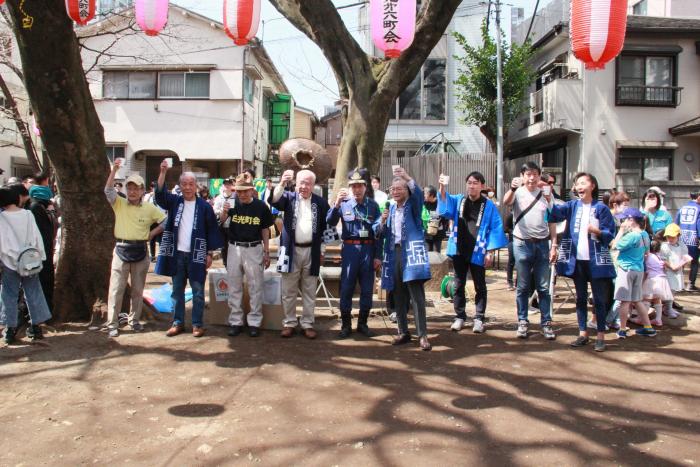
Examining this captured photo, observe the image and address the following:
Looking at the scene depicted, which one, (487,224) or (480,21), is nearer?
(487,224)

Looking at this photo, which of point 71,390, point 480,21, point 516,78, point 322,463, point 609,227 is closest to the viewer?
point 322,463

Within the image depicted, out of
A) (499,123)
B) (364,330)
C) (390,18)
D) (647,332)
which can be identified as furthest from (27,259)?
(499,123)

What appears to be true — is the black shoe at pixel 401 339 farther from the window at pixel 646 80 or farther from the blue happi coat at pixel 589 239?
the window at pixel 646 80

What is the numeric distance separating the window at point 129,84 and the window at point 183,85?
409 mm

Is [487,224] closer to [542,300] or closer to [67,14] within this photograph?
[542,300]

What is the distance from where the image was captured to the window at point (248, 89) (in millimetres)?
22797

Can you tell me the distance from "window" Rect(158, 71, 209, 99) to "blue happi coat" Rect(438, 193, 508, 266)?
1785 cm

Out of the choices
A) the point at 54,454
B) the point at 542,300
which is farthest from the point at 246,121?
the point at 54,454

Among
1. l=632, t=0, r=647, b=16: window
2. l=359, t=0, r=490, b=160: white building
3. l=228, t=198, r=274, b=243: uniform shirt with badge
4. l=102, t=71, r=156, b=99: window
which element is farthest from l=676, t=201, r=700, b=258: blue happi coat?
l=102, t=71, r=156, b=99: window

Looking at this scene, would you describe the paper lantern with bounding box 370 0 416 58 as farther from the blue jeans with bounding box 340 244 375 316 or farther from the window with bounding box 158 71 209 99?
the window with bounding box 158 71 209 99

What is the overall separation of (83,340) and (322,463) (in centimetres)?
408

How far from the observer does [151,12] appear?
287 inches

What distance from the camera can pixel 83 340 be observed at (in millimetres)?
6352

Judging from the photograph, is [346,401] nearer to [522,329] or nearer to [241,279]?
[241,279]
